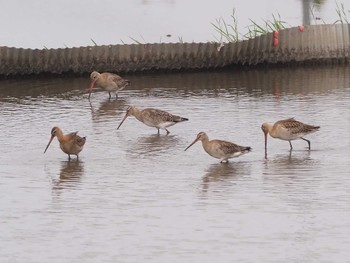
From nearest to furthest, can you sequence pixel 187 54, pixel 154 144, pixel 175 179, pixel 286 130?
pixel 175 179 → pixel 286 130 → pixel 154 144 → pixel 187 54

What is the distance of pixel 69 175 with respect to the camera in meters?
19.2

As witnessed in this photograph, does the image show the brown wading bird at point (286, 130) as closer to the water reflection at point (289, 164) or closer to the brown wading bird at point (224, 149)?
the water reflection at point (289, 164)

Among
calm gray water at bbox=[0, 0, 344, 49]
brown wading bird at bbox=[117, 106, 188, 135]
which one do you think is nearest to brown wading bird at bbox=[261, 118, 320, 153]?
brown wading bird at bbox=[117, 106, 188, 135]

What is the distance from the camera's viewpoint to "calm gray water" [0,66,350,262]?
15.4 metres

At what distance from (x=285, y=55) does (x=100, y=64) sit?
417 cm

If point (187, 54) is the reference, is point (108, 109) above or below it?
below

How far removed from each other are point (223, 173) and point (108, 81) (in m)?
7.31

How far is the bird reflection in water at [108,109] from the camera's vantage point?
79.8 ft

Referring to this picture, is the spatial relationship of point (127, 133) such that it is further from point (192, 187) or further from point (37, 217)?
point (37, 217)

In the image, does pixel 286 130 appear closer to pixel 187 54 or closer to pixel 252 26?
pixel 187 54

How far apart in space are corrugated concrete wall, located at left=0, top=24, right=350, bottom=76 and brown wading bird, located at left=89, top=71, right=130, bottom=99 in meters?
1.78

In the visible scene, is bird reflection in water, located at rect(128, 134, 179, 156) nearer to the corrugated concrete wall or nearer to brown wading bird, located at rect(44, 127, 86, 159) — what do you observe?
brown wading bird, located at rect(44, 127, 86, 159)

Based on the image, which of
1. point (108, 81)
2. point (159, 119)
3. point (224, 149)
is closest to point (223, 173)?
point (224, 149)

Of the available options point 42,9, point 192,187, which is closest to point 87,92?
point 192,187
